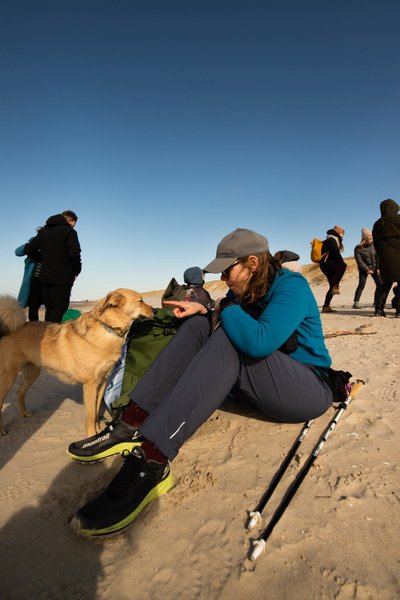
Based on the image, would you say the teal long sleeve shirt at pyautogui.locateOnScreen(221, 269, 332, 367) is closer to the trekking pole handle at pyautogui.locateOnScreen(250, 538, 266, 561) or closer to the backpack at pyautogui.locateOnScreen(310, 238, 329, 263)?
the trekking pole handle at pyautogui.locateOnScreen(250, 538, 266, 561)

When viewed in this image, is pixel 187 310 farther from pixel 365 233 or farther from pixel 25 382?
pixel 365 233

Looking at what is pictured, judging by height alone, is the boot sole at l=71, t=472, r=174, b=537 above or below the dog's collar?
below

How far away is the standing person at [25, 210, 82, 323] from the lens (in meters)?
5.39

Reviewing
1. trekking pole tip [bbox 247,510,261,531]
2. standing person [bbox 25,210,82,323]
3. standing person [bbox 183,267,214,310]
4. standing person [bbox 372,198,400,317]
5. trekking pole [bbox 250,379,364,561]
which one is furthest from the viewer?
standing person [bbox 372,198,400,317]

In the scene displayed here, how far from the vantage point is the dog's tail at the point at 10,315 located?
3.56 m

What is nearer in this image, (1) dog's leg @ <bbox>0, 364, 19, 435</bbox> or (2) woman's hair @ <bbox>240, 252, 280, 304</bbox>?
(2) woman's hair @ <bbox>240, 252, 280, 304</bbox>

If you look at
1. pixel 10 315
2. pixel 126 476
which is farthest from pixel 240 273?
pixel 10 315

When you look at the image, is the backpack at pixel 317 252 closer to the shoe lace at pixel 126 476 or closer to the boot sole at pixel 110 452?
the boot sole at pixel 110 452

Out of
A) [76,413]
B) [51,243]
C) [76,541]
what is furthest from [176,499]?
[51,243]

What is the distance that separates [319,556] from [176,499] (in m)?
0.84

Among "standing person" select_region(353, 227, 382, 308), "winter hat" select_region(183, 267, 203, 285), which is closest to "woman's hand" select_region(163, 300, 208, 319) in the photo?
"winter hat" select_region(183, 267, 203, 285)

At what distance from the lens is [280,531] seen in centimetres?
165

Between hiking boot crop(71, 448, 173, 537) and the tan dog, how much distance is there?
1544 mm

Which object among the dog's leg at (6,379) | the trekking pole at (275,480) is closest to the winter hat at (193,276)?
the dog's leg at (6,379)
